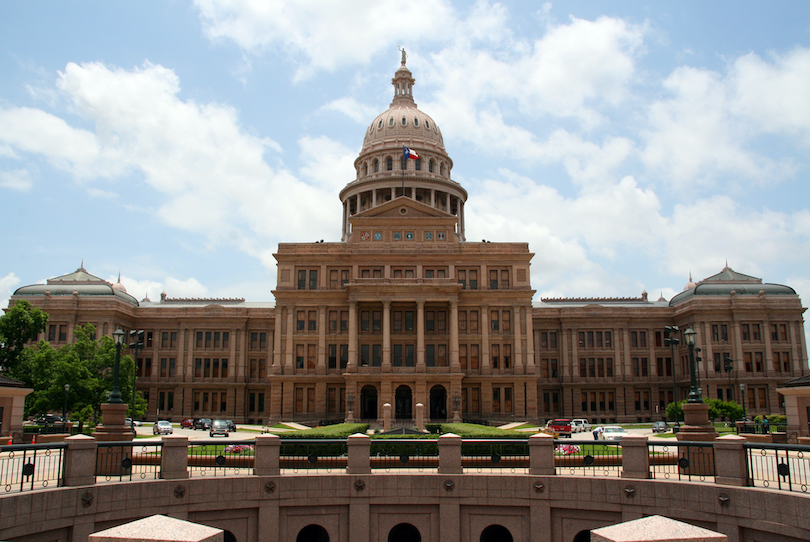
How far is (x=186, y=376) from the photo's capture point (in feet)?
286

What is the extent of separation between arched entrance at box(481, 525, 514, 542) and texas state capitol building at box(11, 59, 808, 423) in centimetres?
4729

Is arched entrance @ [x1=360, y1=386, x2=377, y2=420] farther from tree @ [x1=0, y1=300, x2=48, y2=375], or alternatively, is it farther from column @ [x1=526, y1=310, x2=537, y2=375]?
tree @ [x1=0, y1=300, x2=48, y2=375]

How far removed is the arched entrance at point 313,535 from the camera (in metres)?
21.8

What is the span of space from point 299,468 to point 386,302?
161 ft

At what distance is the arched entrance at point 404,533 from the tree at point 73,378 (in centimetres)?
3849

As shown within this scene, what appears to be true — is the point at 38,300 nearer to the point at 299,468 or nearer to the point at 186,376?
the point at 186,376

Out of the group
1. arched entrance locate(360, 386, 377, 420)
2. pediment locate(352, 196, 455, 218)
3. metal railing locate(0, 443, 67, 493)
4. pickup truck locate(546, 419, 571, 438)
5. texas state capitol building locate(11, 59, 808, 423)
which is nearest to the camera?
metal railing locate(0, 443, 67, 493)

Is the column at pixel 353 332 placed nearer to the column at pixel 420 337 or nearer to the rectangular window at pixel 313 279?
the rectangular window at pixel 313 279

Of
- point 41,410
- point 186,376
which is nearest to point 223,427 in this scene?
point 41,410

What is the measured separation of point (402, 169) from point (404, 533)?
85.9 meters

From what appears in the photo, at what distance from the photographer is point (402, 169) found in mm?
104250

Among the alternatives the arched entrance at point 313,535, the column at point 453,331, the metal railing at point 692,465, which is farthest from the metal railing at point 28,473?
the column at point 453,331

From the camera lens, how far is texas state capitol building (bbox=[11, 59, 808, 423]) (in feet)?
239

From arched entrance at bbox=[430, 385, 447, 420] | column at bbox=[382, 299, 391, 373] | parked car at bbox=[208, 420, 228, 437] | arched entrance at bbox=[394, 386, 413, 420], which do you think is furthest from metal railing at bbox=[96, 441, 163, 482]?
arched entrance at bbox=[430, 385, 447, 420]
